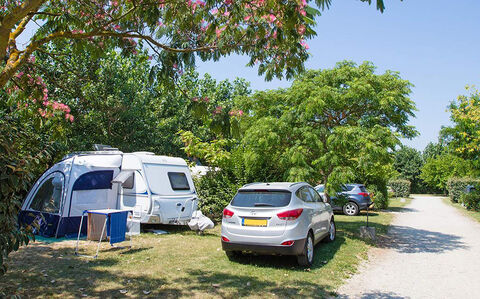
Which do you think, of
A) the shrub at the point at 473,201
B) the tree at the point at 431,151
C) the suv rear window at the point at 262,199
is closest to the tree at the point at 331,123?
the suv rear window at the point at 262,199

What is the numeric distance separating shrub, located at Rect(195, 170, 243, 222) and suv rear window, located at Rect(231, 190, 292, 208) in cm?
527

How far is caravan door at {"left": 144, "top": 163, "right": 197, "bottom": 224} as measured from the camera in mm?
10211

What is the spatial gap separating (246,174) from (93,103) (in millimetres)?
7463

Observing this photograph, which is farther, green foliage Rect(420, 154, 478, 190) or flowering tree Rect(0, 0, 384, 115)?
green foliage Rect(420, 154, 478, 190)

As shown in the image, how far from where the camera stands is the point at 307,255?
6.93m

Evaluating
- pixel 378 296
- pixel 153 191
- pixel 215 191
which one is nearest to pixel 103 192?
pixel 153 191

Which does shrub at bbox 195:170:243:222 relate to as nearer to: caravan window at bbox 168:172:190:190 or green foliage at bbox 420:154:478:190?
caravan window at bbox 168:172:190:190

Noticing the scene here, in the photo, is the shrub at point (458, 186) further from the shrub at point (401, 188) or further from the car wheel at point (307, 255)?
the car wheel at point (307, 255)

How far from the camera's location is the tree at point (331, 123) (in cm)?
940

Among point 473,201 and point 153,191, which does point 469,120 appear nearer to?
point 473,201

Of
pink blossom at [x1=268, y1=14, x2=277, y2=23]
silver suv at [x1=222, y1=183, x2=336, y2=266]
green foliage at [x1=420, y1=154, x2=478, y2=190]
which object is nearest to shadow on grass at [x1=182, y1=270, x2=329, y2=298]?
silver suv at [x1=222, y1=183, x2=336, y2=266]

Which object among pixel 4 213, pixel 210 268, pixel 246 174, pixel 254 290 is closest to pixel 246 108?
pixel 246 174

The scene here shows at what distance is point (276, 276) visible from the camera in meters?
6.36

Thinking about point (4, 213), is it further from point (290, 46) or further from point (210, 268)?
point (290, 46)
